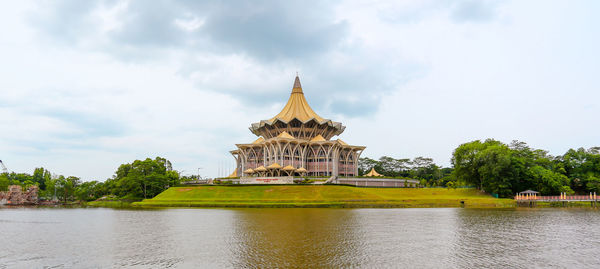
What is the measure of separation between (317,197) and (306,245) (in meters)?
33.7

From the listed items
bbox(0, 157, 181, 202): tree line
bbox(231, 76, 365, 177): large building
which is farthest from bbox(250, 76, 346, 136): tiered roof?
bbox(0, 157, 181, 202): tree line

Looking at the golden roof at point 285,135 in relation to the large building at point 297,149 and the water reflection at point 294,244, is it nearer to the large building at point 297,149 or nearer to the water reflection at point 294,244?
the large building at point 297,149

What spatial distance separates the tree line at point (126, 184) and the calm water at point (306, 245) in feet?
137

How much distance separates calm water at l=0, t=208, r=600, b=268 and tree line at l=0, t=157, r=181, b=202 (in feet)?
137

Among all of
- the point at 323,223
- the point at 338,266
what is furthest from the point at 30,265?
the point at 323,223

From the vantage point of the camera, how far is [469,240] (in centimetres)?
2109

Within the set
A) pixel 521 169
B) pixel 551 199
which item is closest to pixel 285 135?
pixel 521 169

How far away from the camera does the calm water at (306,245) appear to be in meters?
15.7

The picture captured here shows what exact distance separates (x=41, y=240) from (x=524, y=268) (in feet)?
78.4

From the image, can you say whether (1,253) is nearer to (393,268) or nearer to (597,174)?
(393,268)

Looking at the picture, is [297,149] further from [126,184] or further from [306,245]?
[306,245]

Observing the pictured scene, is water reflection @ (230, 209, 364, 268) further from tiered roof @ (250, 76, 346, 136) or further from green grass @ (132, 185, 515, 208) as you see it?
tiered roof @ (250, 76, 346, 136)

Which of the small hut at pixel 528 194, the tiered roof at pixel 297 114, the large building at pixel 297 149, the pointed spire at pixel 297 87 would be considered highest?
the pointed spire at pixel 297 87

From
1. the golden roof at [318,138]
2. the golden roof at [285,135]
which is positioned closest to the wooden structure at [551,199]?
the golden roof at [318,138]
